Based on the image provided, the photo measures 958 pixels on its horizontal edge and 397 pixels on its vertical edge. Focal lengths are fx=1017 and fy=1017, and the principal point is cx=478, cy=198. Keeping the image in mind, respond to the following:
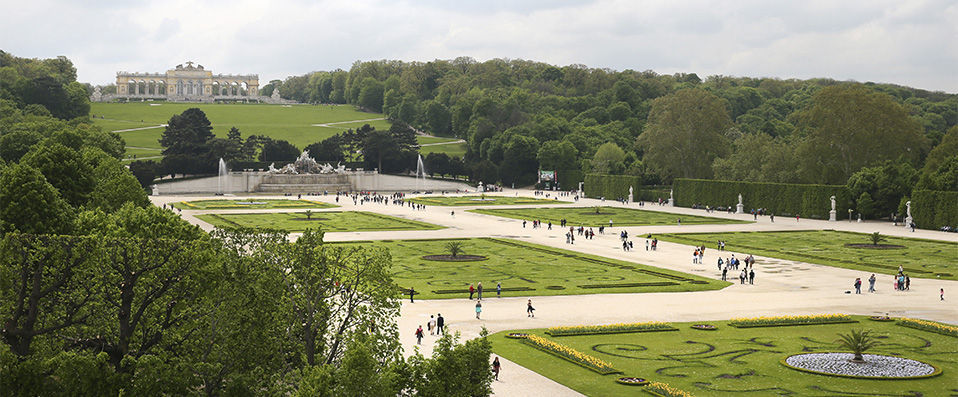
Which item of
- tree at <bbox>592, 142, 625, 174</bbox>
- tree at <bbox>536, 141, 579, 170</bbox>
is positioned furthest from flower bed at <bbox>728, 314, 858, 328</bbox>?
tree at <bbox>536, 141, 579, 170</bbox>

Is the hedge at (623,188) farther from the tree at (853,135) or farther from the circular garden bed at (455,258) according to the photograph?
the circular garden bed at (455,258)

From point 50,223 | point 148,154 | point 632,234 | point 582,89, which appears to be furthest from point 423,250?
point 582,89

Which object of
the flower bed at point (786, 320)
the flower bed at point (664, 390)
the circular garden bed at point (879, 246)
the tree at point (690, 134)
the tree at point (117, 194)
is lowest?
the flower bed at point (664, 390)

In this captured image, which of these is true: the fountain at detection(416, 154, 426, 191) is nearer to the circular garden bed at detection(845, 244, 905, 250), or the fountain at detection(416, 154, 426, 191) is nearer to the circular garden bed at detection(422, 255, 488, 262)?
the circular garden bed at detection(845, 244, 905, 250)

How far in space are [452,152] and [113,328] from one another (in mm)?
135444

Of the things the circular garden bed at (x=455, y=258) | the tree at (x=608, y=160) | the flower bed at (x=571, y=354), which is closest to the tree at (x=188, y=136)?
the tree at (x=608, y=160)

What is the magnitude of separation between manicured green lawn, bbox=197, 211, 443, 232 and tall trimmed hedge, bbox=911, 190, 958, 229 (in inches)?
1324

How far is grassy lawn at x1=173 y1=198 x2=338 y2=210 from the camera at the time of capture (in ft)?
297

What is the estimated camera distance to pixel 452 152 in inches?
6117

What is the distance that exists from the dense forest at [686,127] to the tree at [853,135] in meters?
→ 0.09

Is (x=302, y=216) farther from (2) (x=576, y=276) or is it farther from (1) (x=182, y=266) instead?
(1) (x=182, y=266)

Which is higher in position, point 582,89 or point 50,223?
point 582,89

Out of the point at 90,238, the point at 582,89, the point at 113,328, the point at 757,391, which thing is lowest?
the point at 757,391

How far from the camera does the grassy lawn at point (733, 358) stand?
79.3 feet
